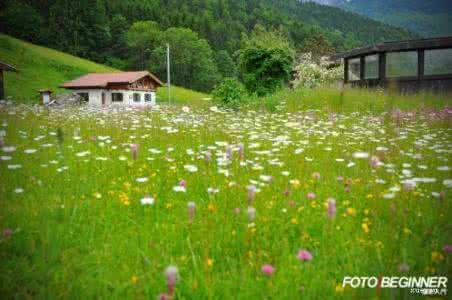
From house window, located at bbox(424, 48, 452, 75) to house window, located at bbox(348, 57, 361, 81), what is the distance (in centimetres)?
489

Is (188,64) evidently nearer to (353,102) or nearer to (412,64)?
(412,64)

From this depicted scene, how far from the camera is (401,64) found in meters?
19.6

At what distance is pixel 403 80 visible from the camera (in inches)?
760

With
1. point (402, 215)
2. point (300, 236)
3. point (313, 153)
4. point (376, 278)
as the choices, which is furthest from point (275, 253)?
point (313, 153)

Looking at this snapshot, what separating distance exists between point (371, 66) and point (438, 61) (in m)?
3.91

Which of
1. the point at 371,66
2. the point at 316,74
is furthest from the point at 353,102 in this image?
the point at 316,74

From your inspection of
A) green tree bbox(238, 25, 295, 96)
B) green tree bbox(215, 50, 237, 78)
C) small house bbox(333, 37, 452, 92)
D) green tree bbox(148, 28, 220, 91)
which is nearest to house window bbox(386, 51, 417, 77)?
small house bbox(333, 37, 452, 92)

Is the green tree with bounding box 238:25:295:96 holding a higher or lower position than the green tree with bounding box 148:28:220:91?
lower

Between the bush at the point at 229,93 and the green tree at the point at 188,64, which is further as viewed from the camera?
→ the green tree at the point at 188,64

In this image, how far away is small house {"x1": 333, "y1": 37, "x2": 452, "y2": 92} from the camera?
1809 centimetres

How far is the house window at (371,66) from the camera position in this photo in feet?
68.5

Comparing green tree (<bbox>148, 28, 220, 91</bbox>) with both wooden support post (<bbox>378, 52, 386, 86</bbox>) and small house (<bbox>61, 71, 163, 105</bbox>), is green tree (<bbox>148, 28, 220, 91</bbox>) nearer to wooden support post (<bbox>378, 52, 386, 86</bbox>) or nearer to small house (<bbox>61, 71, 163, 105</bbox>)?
small house (<bbox>61, 71, 163, 105</bbox>)

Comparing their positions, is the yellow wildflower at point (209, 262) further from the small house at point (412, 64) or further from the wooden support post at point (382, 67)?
the wooden support post at point (382, 67)

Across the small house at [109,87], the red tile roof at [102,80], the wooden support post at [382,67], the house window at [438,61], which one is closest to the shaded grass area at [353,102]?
the house window at [438,61]
